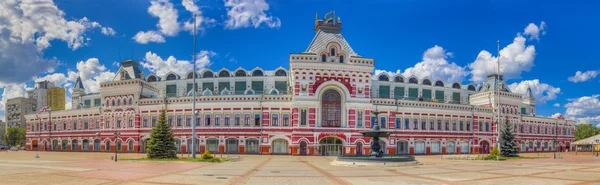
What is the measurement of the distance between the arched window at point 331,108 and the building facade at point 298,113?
140 mm

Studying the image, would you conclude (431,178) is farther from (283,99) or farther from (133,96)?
(133,96)

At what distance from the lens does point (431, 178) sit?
2636cm

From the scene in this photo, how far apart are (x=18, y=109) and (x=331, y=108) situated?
126024 mm

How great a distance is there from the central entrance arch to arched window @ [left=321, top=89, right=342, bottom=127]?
7.04ft

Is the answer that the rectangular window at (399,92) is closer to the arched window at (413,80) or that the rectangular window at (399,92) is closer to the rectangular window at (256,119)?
the arched window at (413,80)

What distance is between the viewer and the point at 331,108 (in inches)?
2576

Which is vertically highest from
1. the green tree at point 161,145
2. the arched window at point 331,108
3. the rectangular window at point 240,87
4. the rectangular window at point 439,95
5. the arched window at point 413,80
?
the arched window at point 413,80

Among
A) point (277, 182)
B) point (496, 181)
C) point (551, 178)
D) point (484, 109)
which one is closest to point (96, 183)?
point (277, 182)

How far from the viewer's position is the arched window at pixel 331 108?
214 ft

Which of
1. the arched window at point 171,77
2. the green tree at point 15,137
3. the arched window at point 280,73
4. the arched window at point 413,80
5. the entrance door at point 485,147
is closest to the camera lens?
the entrance door at point 485,147

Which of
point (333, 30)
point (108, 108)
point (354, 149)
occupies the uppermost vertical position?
point (333, 30)

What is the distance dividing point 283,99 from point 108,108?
1125 inches

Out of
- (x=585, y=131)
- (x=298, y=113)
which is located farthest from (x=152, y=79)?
(x=585, y=131)

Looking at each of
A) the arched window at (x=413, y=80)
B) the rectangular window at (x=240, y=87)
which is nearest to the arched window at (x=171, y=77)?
the rectangular window at (x=240, y=87)
